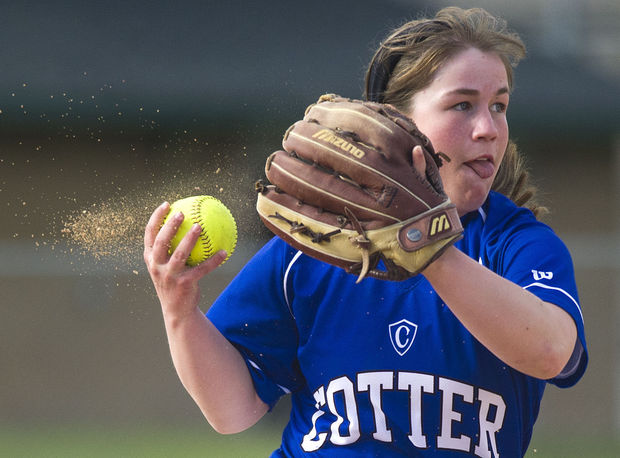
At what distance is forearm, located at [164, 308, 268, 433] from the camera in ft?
6.99

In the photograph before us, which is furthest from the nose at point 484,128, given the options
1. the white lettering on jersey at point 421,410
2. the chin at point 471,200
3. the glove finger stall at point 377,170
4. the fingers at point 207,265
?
the fingers at point 207,265

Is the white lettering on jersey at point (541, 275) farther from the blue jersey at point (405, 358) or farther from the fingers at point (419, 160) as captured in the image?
the fingers at point (419, 160)

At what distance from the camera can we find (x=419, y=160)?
180 cm

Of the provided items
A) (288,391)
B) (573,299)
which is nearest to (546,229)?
(573,299)

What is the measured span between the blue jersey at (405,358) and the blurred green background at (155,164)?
4767 millimetres

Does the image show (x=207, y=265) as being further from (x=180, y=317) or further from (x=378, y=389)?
(x=378, y=389)

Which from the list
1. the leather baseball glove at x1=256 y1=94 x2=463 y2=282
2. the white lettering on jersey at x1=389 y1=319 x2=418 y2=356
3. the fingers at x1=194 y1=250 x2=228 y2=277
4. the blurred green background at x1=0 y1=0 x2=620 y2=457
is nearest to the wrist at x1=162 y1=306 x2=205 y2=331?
the fingers at x1=194 y1=250 x2=228 y2=277

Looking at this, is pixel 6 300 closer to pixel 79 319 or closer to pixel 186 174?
pixel 79 319

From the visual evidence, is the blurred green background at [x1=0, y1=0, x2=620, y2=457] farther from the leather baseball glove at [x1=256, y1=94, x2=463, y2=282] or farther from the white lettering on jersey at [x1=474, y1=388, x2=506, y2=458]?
the leather baseball glove at [x1=256, y1=94, x2=463, y2=282]

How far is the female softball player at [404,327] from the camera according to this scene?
204cm

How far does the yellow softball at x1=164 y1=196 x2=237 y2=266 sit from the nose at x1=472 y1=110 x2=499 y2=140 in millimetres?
680

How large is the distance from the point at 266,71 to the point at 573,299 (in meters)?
8.79

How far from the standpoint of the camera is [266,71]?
10.4 m

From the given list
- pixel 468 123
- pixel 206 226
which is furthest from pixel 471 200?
pixel 206 226
